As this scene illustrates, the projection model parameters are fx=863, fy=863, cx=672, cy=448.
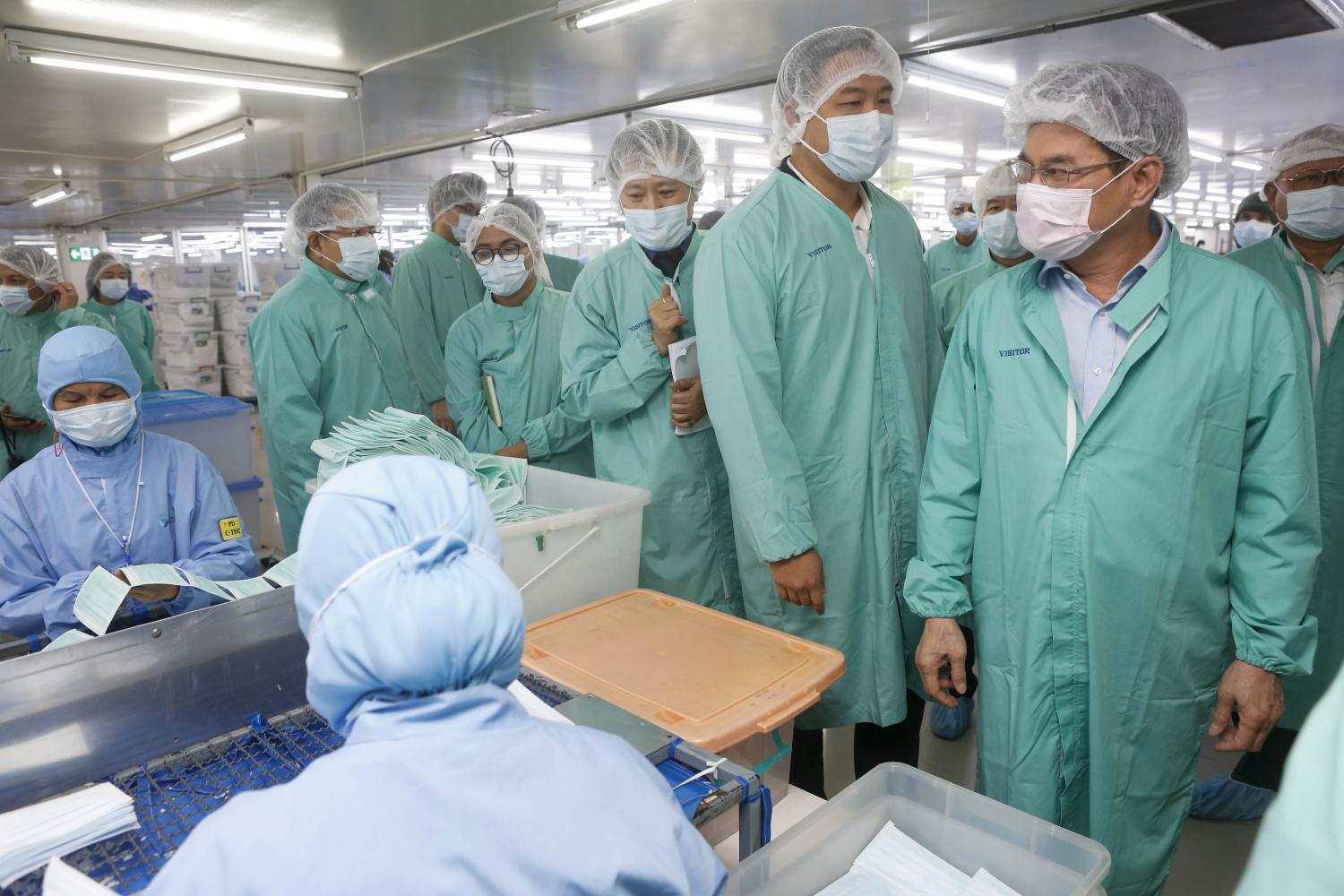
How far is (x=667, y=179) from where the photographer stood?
266 centimetres

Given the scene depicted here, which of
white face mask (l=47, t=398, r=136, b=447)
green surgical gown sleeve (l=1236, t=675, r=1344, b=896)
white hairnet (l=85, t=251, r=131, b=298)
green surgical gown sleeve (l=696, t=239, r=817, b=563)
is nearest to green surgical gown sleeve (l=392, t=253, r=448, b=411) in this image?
white face mask (l=47, t=398, r=136, b=447)

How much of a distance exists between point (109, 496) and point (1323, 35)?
553cm

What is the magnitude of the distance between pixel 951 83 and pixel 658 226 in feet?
11.6

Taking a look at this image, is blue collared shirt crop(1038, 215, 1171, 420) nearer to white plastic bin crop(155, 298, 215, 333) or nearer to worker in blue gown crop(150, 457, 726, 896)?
worker in blue gown crop(150, 457, 726, 896)

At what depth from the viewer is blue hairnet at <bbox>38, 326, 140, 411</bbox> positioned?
6.84 feet

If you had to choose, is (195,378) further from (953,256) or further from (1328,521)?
(1328,521)

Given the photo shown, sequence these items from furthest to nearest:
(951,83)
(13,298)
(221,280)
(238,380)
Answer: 1. (238,380)
2. (221,280)
3. (951,83)
4. (13,298)

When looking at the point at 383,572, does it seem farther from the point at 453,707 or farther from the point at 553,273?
the point at 553,273

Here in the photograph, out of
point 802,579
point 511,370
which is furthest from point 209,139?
point 802,579

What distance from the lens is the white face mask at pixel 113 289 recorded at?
284 inches

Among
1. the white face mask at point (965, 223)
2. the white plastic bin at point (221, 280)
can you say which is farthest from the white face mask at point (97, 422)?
the white plastic bin at point (221, 280)

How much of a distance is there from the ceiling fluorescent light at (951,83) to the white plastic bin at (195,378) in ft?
27.2

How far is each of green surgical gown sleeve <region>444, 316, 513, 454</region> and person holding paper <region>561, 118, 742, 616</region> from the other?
2.02 feet

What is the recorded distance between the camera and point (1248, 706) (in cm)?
150
